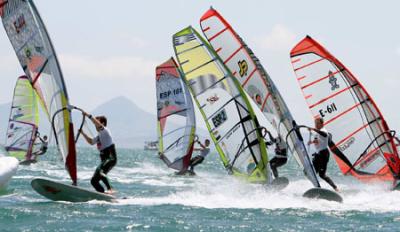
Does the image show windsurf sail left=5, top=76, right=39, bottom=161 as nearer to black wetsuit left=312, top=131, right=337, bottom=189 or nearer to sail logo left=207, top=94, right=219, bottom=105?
sail logo left=207, top=94, right=219, bottom=105

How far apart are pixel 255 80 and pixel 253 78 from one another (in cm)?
8

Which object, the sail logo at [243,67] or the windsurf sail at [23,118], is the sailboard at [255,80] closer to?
the sail logo at [243,67]

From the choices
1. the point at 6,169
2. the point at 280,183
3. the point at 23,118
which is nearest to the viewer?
the point at 6,169

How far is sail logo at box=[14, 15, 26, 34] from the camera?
1183cm

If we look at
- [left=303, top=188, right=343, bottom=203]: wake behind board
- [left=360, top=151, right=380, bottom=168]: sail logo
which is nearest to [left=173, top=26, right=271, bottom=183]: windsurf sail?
[left=360, top=151, right=380, bottom=168]: sail logo

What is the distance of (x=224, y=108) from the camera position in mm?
16297

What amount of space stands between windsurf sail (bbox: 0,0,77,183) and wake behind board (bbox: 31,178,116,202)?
0.33 m

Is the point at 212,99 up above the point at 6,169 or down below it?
above

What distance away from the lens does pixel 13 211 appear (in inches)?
418

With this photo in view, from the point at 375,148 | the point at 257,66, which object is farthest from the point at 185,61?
the point at 375,148

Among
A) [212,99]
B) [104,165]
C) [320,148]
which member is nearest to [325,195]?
[320,148]

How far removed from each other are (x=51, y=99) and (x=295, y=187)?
727 cm

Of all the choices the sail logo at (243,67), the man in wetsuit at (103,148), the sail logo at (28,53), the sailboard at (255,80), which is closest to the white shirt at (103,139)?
the man in wetsuit at (103,148)

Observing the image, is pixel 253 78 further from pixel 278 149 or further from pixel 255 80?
pixel 278 149
